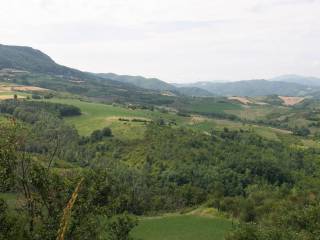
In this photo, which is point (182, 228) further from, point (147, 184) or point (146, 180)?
point (146, 180)

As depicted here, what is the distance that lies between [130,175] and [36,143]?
3911 cm

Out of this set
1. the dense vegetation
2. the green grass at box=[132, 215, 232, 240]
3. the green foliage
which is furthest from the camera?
the green grass at box=[132, 215, 232, 240]

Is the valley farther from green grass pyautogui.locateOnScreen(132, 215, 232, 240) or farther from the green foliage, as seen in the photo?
green grass pyautogui.locateOnScreen(132, 215, 232, 240)

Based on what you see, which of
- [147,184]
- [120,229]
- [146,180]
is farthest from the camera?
[146,180]

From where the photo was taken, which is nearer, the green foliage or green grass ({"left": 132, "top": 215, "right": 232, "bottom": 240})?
the green foliage

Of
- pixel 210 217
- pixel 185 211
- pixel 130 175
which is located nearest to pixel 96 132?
pixel 130 175

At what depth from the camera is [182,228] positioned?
268 feet

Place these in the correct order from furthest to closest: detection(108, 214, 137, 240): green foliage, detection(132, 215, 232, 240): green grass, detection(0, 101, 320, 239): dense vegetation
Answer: detection(132, 215, 232, 240): green grass < detection(108, 214, 137, 240): green foliage < detection(0, 101, 320, 239): dense vegetation

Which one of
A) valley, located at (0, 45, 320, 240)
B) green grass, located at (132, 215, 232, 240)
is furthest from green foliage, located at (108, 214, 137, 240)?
green grass, located at (132, 215, 232, 240)

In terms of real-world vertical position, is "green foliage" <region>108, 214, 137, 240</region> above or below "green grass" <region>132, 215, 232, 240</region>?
above

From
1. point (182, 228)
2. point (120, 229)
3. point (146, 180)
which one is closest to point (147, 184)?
point (146, 180)

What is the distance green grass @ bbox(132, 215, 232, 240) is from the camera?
249 ft

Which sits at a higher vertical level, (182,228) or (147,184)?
(182,228)

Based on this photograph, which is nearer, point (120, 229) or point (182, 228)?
point (120, 229)
